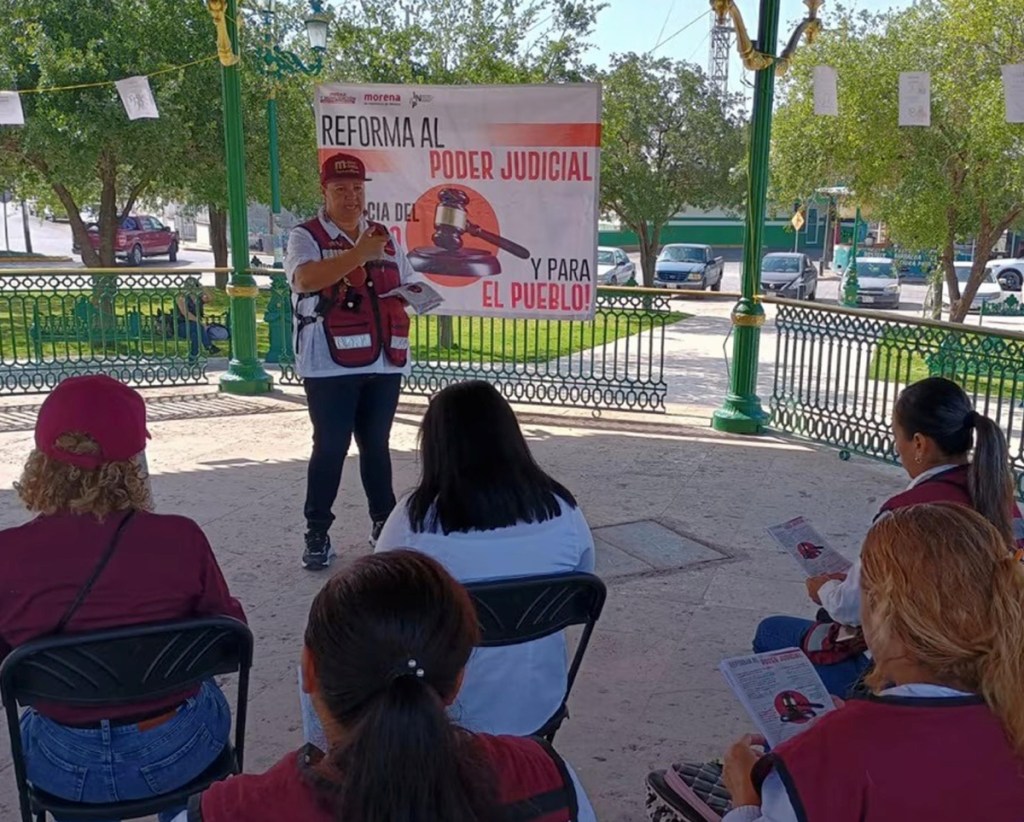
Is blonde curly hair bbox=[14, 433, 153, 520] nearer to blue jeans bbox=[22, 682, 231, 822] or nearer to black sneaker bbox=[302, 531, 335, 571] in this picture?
blue jeans bbox=[22, 682, 231, 822]

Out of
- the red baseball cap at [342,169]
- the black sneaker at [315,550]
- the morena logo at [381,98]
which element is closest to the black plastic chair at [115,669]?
the black sneaker at [315,550]

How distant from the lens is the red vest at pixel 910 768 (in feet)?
4.75

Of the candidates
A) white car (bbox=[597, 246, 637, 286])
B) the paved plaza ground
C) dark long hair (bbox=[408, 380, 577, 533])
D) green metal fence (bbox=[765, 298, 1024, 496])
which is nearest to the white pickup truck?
white car (bbox=[597, 246, 637, 286])

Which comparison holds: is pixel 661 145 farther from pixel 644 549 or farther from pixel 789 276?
pixel 644 549

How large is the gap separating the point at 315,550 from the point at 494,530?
2562 millimetres

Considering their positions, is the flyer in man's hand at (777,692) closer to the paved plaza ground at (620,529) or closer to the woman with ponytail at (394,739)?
the woman with ponytail at (394,739)

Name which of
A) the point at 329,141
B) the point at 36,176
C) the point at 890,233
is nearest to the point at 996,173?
the point at 890,233

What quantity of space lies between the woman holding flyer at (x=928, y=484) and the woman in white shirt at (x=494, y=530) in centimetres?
71

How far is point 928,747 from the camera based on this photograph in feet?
4.83

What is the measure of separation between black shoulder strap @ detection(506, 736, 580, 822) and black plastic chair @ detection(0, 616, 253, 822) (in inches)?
35.6

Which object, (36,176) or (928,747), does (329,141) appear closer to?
(928,747)

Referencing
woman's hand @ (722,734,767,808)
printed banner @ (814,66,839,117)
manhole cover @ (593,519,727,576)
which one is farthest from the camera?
printed banner @ (814,66,839,117)

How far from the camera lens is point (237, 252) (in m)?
8.58

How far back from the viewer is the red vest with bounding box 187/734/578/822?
1.34m
